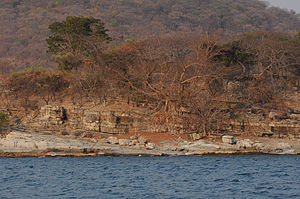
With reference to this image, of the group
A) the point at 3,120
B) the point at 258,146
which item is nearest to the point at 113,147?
the point at 3,120

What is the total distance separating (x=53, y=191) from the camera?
68.6 feet

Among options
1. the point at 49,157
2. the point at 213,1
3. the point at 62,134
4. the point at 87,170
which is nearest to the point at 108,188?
the point at 87,170

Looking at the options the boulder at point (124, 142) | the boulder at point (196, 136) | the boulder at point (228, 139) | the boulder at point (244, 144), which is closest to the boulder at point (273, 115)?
the boulder at point (244, 144)

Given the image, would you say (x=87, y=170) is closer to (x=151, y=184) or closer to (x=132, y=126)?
(x=151, y=184)

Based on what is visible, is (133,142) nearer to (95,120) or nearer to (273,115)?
(95,120)

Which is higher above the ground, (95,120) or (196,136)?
(95,120)

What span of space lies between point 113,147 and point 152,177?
10.5 meters

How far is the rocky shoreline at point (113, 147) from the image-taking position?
34.0 metres

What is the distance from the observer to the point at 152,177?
24.6 m

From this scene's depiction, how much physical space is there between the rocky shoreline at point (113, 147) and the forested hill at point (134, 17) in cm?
5956

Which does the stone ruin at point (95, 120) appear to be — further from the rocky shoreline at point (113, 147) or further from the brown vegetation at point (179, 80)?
the rocky shoreline at point (113, 147)

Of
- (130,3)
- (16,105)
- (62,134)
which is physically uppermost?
(130,3)

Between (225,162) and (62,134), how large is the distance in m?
14.4

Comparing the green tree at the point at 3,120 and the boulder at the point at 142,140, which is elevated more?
the green tree at the point at 3,120
